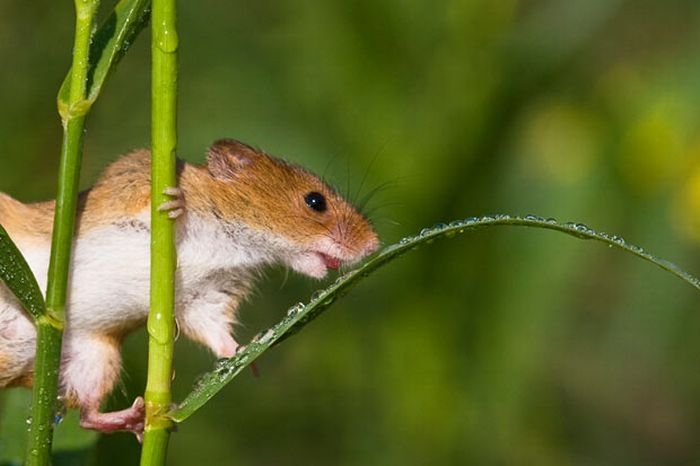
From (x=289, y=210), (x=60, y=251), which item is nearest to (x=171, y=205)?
(x=60, y=251)

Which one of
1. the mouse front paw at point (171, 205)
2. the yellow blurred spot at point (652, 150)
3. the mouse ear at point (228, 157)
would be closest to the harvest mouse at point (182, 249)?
the mouse ear at point (228, 157)

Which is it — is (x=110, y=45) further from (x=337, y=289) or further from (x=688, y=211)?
(x=688, y=211)

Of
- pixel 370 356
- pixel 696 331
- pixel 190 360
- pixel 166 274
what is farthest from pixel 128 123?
pixel 166 274

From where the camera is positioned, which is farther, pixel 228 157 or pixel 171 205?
pixel 228 157

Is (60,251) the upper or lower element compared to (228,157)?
lower

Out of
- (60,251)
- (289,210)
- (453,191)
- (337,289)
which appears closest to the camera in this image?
(60,251)

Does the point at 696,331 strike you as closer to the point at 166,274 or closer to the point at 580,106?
the point at 580,106
